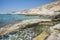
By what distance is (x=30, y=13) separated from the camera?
11.3ft

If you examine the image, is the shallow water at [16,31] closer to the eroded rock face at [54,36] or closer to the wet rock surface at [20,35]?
the wet rock surface at [20,35]

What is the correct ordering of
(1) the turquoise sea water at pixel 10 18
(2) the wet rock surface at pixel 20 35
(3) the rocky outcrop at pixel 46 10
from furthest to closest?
(3) the rocky outcrop at pixel 46 10
(1) the turquoise sea water at pixel 10 18
(2) the wet rock surface at pixel 20 35

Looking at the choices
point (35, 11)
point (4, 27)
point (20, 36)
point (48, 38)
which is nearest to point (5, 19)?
point (4, 27)

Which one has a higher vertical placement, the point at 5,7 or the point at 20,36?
the point at 5,7

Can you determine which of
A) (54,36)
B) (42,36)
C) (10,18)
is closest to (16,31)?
(10,18)

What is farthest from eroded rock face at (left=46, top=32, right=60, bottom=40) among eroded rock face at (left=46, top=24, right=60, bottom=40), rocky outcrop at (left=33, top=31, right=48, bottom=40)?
rocky outcrop at (left=33, top=31, right=48, bottom=40)

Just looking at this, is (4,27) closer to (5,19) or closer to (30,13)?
(5,19)

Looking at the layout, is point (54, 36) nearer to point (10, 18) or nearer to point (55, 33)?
point (55, 33)

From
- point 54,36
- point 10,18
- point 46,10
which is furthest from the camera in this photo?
point 46,10

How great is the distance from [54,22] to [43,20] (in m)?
0.27

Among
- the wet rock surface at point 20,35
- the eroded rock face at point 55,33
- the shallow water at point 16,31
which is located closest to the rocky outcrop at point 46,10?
the shallow water at point 16,31

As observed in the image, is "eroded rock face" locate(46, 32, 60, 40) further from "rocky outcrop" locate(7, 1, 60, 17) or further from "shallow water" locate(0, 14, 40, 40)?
"rocky outcrop" locate(7, 1, 60, 17)

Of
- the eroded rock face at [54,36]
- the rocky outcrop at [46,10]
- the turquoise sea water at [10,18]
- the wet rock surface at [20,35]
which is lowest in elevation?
the eroded rock face at [54,36]

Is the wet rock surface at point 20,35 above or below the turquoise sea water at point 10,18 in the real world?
below
